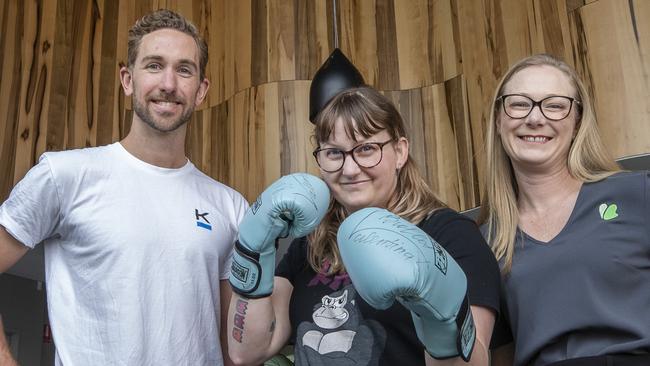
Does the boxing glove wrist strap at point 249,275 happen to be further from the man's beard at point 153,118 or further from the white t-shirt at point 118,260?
the man's beard at point 153,118

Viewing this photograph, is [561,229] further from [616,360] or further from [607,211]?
[616,360]

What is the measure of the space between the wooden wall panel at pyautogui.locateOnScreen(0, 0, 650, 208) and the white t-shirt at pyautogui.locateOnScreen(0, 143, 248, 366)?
1438mm

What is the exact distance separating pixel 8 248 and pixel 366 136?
79cm

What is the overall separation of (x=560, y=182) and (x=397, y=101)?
6.01 ft

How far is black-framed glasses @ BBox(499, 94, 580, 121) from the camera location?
1.58 metres

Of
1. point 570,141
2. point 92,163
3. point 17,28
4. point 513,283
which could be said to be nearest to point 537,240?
point 513,283

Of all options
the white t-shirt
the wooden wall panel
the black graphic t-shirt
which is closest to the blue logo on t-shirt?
the white t-shirt

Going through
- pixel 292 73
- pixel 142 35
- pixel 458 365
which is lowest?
pixel 458 365

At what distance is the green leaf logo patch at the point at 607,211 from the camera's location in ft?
4.83

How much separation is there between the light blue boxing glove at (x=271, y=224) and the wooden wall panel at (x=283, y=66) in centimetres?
162

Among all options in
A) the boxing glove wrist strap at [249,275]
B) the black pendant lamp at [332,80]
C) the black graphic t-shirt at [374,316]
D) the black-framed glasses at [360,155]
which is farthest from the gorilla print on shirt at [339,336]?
the black pendant lamp at [332,80]

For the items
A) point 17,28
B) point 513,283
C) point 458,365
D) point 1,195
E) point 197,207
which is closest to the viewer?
point 458,365

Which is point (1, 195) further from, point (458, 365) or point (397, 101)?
point (458, 365)

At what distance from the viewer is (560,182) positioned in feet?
5.26
